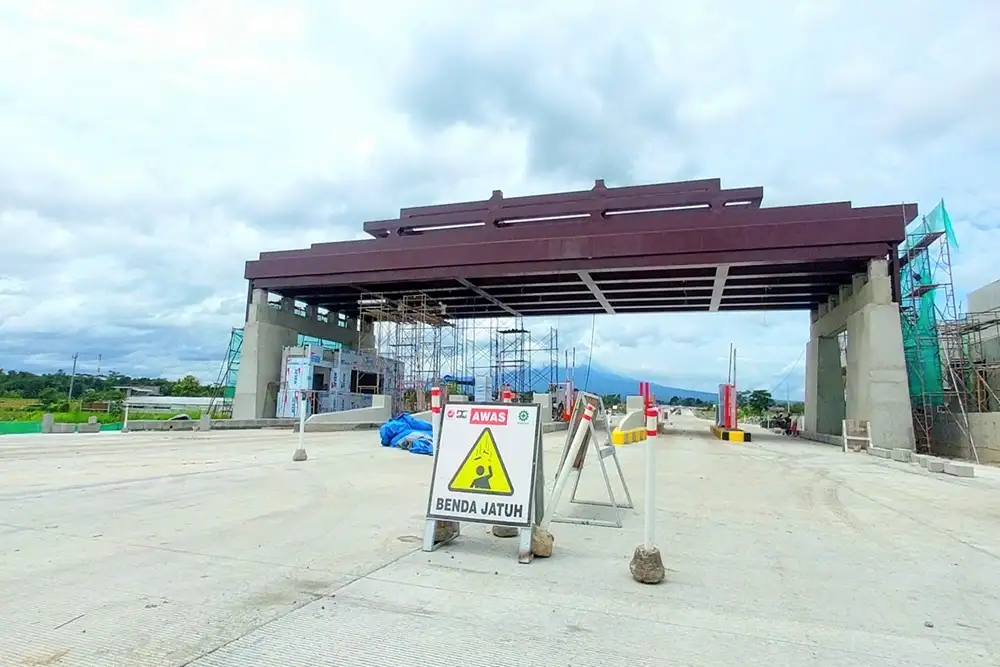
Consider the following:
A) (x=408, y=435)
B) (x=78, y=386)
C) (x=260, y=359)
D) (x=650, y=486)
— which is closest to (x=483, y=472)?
(x=650, y=486)

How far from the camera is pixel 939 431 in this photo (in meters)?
24.7

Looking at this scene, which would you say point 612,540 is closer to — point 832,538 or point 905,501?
point 832,538

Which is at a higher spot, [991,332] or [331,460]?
[991,332]

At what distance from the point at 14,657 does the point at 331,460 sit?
10.2m

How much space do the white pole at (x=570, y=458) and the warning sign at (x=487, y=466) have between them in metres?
0.63

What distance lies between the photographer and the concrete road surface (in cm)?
319

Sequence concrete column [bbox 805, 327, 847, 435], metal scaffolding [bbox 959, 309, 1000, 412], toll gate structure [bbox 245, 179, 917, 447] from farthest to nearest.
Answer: concrete column [bbox 805, 327, 847, 435]
toll gate structure [bbox 245, 179, 917, 447]
metal scaffolding [bbox 959, 309, 1000, 412]

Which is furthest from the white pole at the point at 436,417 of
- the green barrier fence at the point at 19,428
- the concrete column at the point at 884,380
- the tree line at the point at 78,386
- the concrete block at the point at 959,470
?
the tree line at the point at 78,386

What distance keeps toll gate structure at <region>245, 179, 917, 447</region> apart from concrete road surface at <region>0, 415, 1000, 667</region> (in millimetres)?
17940

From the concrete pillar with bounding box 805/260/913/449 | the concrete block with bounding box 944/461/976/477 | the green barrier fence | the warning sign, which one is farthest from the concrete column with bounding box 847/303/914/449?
the green barrier fence

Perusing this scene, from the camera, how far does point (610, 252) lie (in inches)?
1087

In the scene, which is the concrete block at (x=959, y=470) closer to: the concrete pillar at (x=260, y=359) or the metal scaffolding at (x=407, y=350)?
the metal scaffolding at (x=407, y=350)

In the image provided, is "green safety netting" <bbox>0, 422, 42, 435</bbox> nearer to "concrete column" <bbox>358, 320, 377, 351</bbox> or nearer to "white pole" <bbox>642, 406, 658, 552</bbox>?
"white pole" <bbox>642, 406, 658, 552</bbox>

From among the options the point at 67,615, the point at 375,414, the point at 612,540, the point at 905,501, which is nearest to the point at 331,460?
the point at 612,540
